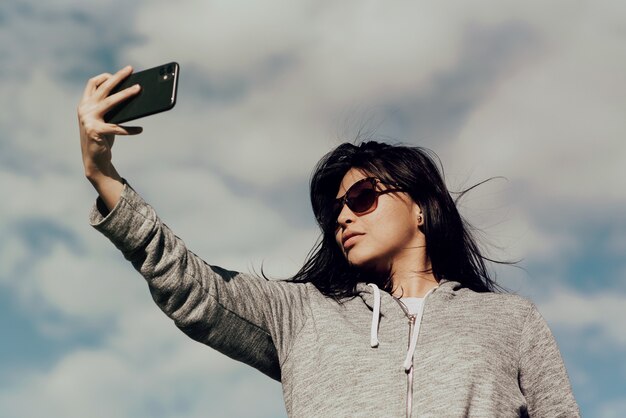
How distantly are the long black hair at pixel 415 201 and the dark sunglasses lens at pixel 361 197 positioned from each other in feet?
0.65

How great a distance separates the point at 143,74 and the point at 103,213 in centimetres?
77

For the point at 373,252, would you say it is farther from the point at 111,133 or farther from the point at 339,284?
the point at 111,133

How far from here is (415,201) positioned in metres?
6.33

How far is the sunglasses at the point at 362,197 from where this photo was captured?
19.7 ft

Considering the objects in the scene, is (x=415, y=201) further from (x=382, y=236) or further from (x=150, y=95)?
(x=150, y=95)

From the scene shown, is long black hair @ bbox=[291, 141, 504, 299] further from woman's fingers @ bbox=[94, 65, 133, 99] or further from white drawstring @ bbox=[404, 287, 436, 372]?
woman's fingers @ bbox=[94, 65, 133, 99]

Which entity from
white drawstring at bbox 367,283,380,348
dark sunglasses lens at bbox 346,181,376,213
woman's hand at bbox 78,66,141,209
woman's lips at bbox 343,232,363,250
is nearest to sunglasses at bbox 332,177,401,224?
dark sunglasses lens at bbox 346,181,376,213

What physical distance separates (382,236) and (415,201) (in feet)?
1.91

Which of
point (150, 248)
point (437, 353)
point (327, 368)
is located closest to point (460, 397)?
point (437, 353)

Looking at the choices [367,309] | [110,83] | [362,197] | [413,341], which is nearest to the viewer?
[110,83]

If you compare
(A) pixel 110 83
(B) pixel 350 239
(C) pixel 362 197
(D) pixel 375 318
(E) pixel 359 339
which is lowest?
(E) pixel 359 339

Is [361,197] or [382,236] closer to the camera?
[382,236]

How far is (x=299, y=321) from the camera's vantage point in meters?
5.31

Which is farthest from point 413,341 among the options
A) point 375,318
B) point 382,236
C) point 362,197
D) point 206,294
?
point 362,197
